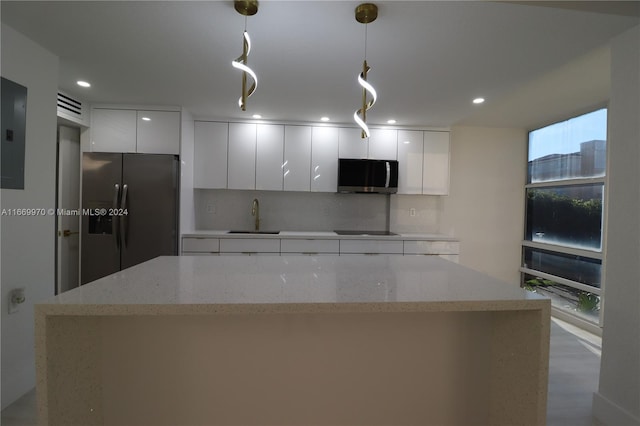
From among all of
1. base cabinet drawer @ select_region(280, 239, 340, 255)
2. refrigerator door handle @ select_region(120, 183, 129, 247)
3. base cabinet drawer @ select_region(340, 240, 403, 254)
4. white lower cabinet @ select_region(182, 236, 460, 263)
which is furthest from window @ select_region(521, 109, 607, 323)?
refrigerator door handle @ select_region(120, 183, 129, 247)

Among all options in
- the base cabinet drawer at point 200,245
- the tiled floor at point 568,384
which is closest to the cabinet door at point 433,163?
the tiled floor at point 568,384

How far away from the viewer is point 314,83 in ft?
8.92

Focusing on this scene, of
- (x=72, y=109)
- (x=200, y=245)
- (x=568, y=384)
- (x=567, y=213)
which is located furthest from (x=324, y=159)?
(x=568, y=384)

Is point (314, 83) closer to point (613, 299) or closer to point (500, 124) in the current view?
point (613, 299)

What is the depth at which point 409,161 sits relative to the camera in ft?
13.4

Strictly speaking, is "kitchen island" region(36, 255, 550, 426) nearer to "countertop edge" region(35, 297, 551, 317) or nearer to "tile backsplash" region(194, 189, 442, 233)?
"countertop edge" region(35, 297, 551, 317)

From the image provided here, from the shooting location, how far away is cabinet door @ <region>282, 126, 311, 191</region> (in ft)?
13.0

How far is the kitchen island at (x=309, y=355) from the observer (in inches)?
48.4

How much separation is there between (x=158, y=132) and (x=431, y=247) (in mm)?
3547

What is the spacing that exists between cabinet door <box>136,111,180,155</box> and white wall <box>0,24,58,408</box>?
113 cm

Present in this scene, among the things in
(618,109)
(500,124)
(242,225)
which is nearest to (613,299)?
(618,109)

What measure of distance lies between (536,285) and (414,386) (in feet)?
12.1

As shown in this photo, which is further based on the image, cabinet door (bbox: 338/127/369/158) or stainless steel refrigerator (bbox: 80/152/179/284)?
cabinet door (bbox: 338/127/369/158)

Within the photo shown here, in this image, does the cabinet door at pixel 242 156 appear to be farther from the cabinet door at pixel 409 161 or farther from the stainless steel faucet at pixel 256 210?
the cabinet door at pixel 409 161
